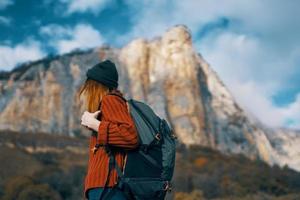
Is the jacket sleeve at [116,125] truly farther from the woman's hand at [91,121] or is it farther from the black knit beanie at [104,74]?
the black knit beanie at [104,74]

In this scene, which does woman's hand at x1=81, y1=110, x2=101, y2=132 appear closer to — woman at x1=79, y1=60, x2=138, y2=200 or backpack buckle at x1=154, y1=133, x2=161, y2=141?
woman at x1=79, y1=60, x2=138, y2=200

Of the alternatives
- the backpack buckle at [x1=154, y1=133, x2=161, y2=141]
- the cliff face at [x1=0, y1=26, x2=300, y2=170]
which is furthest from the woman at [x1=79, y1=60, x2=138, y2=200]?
the cliff face at [x1=0, y1=26, x2=300, y2=170]

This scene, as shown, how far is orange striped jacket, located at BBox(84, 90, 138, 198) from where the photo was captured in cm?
293

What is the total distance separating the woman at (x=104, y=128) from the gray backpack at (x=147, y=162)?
36 mm

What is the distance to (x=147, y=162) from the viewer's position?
2918mm

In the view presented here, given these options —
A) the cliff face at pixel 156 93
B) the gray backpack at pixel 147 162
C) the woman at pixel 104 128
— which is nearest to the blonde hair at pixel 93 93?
the woman at pixel 104 128

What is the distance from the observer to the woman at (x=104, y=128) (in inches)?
115

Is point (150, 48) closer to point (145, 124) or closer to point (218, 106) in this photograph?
point (218, 106)

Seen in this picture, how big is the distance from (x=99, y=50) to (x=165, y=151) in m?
79.0

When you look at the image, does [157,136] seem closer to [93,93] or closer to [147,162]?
[147,162]

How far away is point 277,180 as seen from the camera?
36469 mm

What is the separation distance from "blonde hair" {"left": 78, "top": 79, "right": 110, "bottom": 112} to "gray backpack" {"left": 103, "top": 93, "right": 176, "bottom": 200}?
0.24 m

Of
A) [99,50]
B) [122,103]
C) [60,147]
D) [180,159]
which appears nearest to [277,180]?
[180,159]

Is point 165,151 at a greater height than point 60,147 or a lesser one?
lesser
